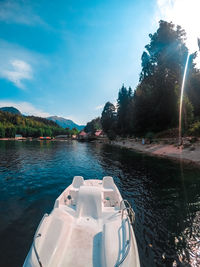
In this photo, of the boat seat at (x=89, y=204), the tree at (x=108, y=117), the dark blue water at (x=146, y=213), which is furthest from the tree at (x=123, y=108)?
the boat seat at (x=89, y=204)

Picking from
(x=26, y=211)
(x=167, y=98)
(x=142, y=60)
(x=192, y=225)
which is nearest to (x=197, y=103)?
(x=167, y=98)

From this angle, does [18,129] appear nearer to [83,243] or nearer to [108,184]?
[108,184]

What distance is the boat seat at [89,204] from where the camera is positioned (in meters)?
4.87

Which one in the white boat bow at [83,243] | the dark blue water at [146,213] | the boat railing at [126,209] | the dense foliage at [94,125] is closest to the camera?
the white boat bow at [83,243]

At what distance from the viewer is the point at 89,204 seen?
5.09m

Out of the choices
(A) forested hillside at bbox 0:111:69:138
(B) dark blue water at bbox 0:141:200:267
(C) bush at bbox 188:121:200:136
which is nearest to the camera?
(B) dark blue water at bbox 0:141:200:267

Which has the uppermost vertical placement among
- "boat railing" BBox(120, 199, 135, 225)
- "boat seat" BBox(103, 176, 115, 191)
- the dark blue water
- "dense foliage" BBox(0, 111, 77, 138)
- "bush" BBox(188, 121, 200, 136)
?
"dense foliage" BBox(0, 111, 77, 138)

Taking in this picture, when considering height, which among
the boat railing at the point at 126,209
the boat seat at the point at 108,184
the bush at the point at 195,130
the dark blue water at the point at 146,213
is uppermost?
the bush at the point at 195,130

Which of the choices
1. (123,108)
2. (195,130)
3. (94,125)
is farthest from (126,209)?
(94,125)

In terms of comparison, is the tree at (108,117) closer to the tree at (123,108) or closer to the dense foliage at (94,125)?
the tree at (123,108)

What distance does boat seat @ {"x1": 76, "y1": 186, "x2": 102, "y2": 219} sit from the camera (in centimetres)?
487

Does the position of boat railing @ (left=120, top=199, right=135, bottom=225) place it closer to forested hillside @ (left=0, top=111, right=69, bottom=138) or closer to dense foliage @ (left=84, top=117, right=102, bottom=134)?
dense foliage @ (left=84, top=117, right=102, bottom=134)

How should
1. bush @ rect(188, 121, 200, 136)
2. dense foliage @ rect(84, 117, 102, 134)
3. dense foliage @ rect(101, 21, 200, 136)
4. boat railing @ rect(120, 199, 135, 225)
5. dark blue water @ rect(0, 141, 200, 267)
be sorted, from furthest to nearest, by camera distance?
dense foliage @ rect(84, 117, 102, 134) → dense foliage @ rect(101, 21, 200, 136) → bush @ rect(188, 121, 200, 136) → dark blue water @ rect(0, 141, 200, 267) → boat railing @ rect(120, 199, 135, 225)

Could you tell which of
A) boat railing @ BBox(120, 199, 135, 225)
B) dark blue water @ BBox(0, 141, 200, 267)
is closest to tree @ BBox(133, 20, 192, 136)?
dark blue water @ BBox(0, 141, 200, 267)
